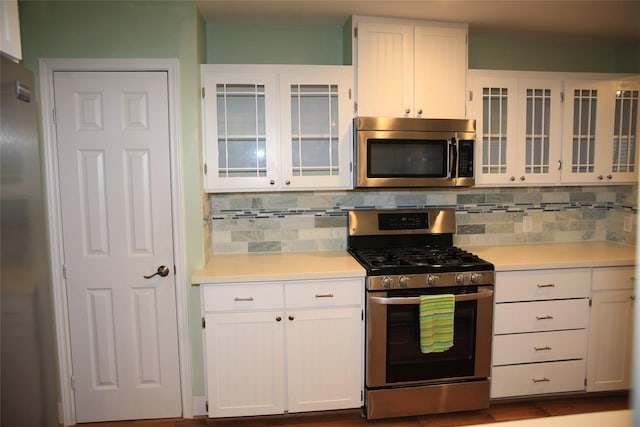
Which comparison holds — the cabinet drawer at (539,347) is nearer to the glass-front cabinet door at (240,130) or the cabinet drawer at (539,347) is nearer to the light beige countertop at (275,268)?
the light beige countertop at (275,268)

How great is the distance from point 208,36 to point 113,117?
0.86 meters

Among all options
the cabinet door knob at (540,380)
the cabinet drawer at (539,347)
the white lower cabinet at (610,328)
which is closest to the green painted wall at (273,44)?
the cabinet drawer at (539,347)

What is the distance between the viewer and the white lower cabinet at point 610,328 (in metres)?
2.61

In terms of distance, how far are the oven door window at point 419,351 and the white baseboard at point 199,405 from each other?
1.15m

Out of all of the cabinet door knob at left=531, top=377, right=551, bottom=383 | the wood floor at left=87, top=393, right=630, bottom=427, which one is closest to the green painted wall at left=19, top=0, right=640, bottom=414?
the wood floor at left=87, top=393, right=630, bottom=427

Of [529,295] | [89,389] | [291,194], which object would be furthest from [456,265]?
[89,389]

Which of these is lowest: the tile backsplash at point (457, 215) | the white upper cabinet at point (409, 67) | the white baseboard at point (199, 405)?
the white baseboard at point (199, 405)

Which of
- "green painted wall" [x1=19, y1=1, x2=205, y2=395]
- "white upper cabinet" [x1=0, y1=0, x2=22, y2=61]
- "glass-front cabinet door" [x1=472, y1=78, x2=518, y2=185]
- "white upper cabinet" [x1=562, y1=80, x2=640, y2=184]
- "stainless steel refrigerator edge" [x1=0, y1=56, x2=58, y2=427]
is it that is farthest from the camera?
"white upper cabinet" [x1=562, y1=80, x2=640, y2=184]

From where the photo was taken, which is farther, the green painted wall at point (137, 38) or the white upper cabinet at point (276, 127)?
the white upper cabinet at point (276, 127)

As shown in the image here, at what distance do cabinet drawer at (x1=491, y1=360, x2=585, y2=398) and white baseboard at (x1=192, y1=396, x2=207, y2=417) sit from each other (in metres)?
1.81

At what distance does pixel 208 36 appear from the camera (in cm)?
270

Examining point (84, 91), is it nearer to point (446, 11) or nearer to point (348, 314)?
point (348, 314)

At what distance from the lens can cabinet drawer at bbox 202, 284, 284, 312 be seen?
2.32m

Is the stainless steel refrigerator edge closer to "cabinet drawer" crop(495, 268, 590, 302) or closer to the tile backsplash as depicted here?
the tile backsplash
